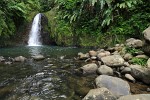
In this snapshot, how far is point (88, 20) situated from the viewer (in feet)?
49.4

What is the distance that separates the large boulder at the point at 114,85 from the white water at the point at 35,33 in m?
10.9

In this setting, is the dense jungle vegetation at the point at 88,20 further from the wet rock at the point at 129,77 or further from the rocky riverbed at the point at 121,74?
the wet rock at the point at 129,77

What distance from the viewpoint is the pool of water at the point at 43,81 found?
5.82 m

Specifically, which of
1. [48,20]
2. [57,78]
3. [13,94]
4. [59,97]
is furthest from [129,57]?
[48,20]

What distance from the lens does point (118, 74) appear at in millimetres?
7773

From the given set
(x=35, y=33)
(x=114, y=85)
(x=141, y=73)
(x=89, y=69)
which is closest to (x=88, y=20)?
(x=35, y=33)

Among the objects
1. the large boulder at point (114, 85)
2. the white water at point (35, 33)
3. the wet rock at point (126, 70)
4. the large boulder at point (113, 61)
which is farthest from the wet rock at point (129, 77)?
the white water at point (35, 33)

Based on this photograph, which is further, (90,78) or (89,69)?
(89,69)

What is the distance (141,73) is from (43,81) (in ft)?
9.95

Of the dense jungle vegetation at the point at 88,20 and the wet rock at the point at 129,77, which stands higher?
the dense jungle vegetation at the point at 88,20

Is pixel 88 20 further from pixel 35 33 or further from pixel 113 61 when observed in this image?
pixel 113 61

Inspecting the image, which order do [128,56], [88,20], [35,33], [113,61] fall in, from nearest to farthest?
[113,61] < [128,56] < [88,20] < [35,33]

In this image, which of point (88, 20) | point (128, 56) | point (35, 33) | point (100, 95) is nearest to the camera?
point (100, 95)

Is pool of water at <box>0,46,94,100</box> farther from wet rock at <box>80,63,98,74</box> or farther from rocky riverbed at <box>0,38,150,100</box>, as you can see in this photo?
wet rock at <box>80,63,98,74</box>
